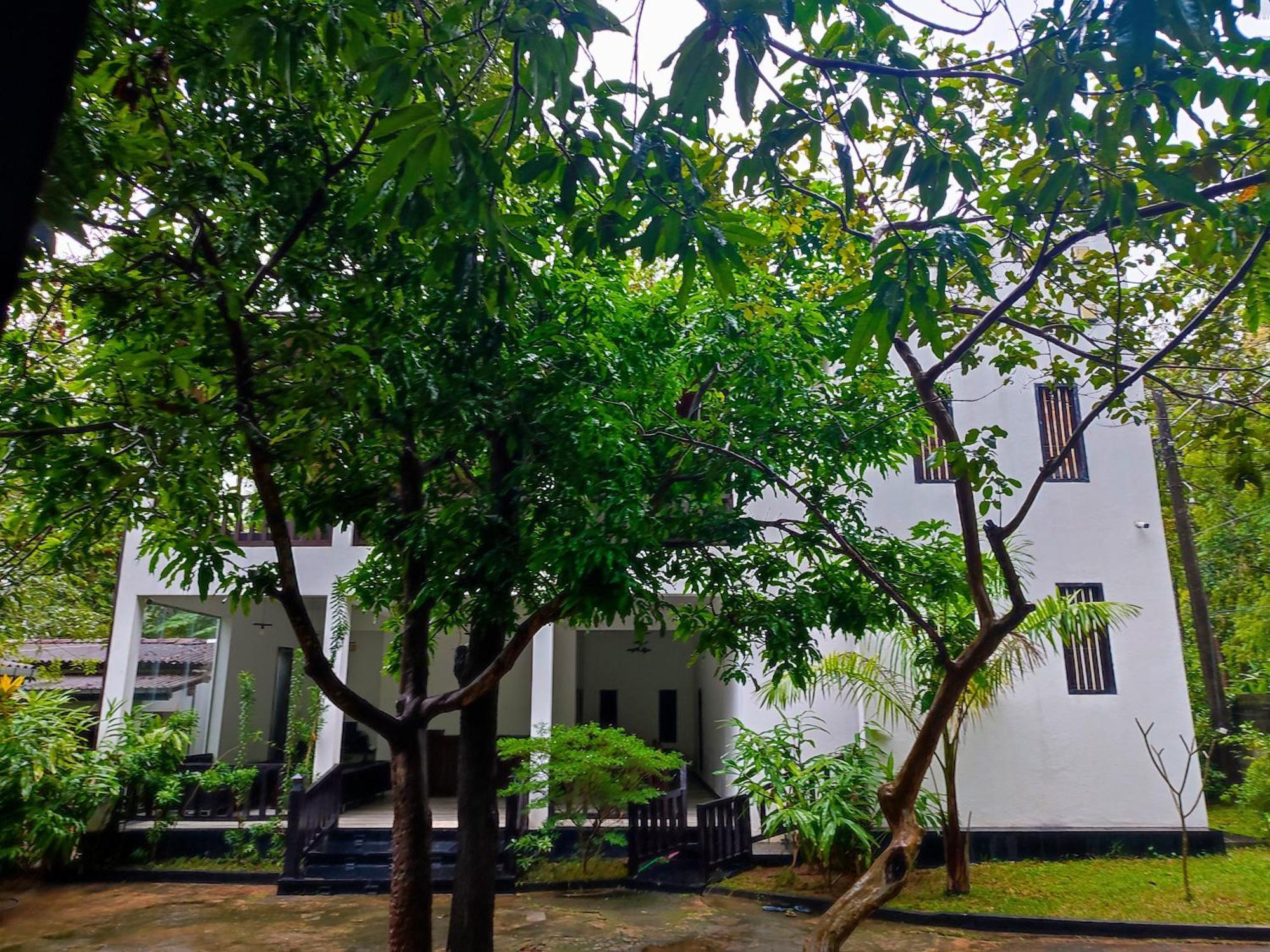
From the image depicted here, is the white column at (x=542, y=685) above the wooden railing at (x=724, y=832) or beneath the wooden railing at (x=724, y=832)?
above

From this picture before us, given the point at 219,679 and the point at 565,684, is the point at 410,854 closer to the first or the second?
the point at 565,684

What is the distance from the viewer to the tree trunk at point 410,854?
6.04m

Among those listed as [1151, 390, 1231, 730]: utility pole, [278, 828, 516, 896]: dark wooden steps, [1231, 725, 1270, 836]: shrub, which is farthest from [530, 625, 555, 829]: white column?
[1151, 390, 1231, 730]: utility pole

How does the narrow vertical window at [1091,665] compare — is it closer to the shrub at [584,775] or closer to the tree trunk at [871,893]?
the shrub at [584,775]

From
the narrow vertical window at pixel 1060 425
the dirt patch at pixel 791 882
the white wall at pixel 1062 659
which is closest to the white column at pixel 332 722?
the dirt patch at pixel 791 882

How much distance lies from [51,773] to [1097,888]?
11.1 m

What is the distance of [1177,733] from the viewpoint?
36.2 feet

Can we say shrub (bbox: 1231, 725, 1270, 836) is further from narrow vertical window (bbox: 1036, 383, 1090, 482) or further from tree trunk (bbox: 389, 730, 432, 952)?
tree trunk (bbox: 389, 730, 432, 952)

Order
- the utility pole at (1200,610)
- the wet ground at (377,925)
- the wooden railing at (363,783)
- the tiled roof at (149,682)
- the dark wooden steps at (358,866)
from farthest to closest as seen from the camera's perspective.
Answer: the tiled roof at (149,682) → the utility pole at (1200,610) → the wooden railing at (363,783) → the dark wooden steps at (358,866) → the wet ground at (377,925)

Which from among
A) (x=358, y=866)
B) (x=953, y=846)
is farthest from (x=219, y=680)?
(x=953, y=846)

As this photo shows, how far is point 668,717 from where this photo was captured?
18.3 m

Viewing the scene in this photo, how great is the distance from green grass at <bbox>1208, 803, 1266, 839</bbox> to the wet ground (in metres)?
5.27

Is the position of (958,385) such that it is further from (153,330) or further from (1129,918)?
(153,330)

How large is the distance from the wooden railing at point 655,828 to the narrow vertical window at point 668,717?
7492mm
